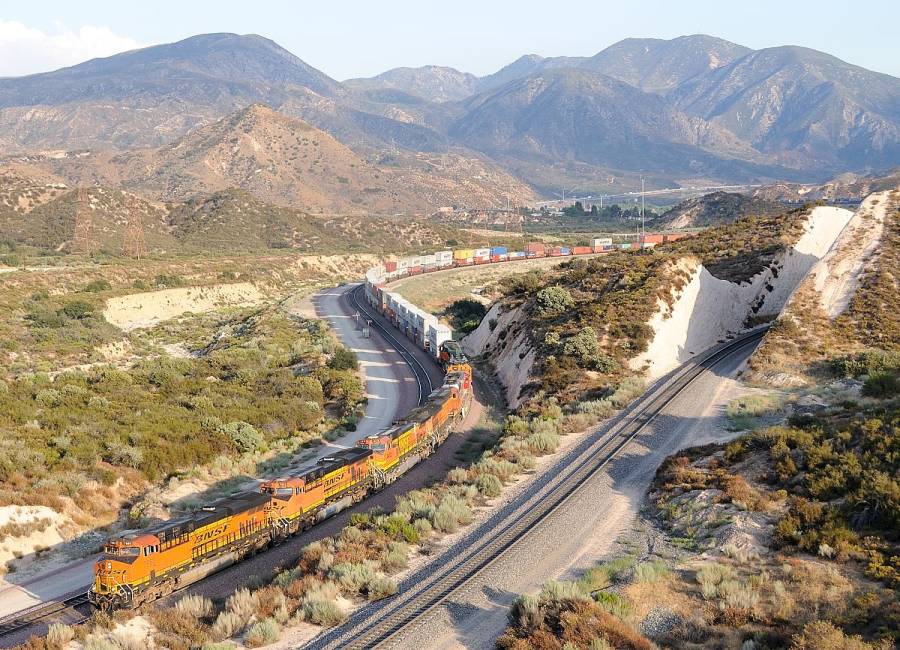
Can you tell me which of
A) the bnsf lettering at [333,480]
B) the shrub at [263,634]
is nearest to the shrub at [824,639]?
the shrub at [263,634]

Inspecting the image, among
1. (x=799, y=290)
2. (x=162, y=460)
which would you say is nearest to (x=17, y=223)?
(x=162, y=460)

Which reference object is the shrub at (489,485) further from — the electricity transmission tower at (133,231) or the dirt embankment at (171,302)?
the electricity transmission tower at (133,231)

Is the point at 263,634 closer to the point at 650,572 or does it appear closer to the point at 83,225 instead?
the point at 650,572

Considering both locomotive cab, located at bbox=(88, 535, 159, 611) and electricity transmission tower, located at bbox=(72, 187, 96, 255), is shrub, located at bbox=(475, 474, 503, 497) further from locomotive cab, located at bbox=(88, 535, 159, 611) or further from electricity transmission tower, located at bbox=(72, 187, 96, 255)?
electricity transmission tower, located at bbox=(72, 187, 96, 255)

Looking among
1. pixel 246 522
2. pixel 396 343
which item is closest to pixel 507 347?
pixel 396 343

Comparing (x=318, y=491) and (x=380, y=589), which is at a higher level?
(x=380, y=589)

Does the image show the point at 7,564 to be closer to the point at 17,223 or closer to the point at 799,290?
the point at 799,290
